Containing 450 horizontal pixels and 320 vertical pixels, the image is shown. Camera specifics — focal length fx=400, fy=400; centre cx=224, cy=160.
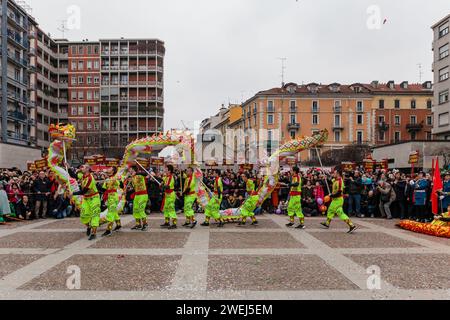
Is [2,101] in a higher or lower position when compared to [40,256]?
higher

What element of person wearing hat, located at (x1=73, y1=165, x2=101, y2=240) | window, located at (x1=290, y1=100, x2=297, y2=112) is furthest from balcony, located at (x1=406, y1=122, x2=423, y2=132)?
person wearing hat, located at (x1=73, y1=165, x2=101, y2=240)

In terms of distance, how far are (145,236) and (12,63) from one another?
46.8 m

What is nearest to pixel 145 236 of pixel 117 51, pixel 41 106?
pixel 41 106

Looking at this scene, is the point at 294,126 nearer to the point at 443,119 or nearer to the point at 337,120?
the point at 337,120

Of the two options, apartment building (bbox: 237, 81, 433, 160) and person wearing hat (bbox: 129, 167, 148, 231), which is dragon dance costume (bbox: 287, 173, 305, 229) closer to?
person wearing hat (bbox: 129, 167, 148, 231)

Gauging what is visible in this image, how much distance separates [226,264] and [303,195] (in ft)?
29.9

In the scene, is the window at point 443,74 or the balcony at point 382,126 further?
the balcony at point 382,126

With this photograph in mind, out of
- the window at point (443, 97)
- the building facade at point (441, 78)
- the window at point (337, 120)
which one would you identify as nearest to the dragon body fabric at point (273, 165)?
the building facade at point (441, 78)

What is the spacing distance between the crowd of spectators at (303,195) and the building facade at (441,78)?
34.4 metres

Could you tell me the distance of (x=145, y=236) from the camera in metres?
10.5

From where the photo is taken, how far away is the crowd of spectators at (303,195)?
14000 mm

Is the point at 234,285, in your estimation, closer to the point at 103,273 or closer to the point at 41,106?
the point at 103,273

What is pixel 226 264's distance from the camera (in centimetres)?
736

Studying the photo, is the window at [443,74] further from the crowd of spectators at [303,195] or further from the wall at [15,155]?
the wall at [15,155]
